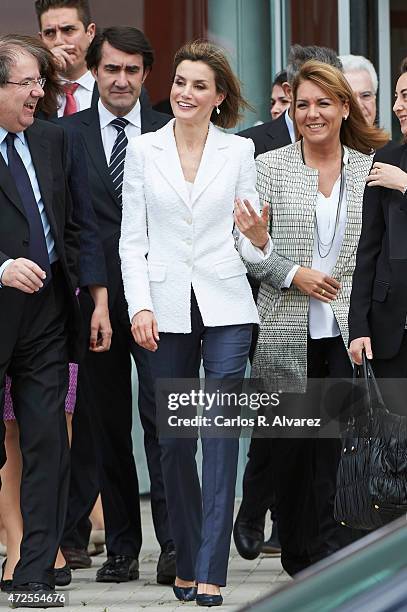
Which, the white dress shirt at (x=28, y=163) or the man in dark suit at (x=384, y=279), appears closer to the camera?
the man in dark suit at (x=384, y=279)

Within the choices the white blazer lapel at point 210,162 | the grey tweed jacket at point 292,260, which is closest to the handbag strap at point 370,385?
the grey tweed jacket at point 292,260

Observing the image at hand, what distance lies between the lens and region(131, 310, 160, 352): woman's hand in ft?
18.8

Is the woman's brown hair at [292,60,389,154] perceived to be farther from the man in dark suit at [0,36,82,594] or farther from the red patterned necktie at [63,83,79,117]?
the red patterned necktie at [63,83,79,117]

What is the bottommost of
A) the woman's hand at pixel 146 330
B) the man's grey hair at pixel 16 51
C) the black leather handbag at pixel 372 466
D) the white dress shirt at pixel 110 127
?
the black leather handbag at pixel 372 466

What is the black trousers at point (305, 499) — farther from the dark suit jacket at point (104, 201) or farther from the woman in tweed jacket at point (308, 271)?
the dark suit jacket at point (104, 201)

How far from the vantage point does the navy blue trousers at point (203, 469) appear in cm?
573

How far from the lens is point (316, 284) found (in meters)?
5.92

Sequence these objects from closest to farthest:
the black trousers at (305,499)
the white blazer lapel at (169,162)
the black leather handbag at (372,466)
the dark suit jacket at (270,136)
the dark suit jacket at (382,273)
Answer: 1. the black leather handbag at (372,466)
2. the dark suit jacket at (382,273)
3. the white blazer lapel at (169,162)
4. the black trousers at (305,499)
5. the dark suit jacket at (270,136)

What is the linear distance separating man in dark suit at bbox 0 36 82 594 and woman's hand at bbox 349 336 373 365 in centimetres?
106

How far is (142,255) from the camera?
5.85m

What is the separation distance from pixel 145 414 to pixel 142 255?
823 millimetres

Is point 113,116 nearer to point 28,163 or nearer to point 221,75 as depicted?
point 221,75

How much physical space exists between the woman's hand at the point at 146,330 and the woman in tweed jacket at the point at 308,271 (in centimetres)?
46

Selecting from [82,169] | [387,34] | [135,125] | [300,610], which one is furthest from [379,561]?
[387,34]
